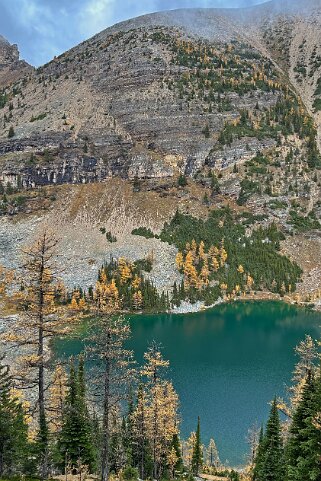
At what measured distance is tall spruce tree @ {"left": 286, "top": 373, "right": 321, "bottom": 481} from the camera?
2111 centimetres

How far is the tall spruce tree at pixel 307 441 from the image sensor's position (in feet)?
69.3

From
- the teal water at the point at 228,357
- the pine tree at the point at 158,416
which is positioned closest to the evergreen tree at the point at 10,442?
the pine tree at the point at 158,416

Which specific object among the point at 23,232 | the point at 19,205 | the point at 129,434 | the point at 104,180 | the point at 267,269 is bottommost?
the point at 129,434

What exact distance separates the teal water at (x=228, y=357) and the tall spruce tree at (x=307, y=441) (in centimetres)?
2843

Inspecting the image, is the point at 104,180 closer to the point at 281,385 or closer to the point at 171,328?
the point at 171,328

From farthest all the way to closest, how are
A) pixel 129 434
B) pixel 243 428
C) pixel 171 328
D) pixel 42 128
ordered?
pixel 42 128 → pixel 171 328 → pixel 243 428 → pixel 129 434

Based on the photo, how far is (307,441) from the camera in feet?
71.5

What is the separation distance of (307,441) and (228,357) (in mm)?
62960

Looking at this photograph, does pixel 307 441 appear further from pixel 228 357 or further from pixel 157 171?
pixel 157 171

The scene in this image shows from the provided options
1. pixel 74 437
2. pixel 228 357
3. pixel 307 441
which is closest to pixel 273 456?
pixel 307 441

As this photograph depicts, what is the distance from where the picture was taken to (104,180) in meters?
Answer: 181

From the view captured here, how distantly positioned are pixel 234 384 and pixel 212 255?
239 feet

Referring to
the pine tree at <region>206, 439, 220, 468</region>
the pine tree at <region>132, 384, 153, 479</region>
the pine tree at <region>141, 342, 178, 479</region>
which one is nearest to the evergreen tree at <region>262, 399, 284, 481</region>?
the pine tree at <region>141, 342, 178, 479</region>

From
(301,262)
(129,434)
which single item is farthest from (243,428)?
(301,262)
